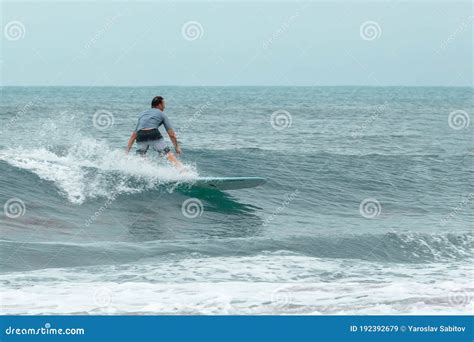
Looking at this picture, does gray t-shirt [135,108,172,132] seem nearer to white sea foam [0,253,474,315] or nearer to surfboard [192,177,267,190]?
surfboard [192,177,267,190]

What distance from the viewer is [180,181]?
1427 centimetres

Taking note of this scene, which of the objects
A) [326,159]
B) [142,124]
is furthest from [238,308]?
[326,159]

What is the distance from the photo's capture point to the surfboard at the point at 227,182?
46.1 feet

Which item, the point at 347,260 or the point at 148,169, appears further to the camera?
the point at 148,169

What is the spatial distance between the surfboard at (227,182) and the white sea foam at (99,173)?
0.20m

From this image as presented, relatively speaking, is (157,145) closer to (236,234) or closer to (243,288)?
(236,234)

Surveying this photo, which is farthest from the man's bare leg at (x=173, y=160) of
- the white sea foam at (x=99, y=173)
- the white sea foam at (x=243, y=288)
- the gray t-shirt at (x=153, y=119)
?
the white sea foam at (x=243, y=288)

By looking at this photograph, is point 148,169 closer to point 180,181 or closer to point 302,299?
point 180,181

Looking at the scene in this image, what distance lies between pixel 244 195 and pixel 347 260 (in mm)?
5615

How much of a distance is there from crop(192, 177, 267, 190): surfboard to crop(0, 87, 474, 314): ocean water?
0.23 meters

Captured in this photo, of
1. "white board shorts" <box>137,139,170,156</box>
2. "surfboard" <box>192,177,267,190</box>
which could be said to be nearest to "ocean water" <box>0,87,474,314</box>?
"surfboard" <box>192,177,267,190</box>

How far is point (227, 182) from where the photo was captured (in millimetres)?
14312

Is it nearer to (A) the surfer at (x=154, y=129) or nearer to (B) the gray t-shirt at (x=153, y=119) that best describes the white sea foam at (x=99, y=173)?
(A) the surfer at (x=154, y=129)

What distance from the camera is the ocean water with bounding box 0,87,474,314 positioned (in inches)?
299
